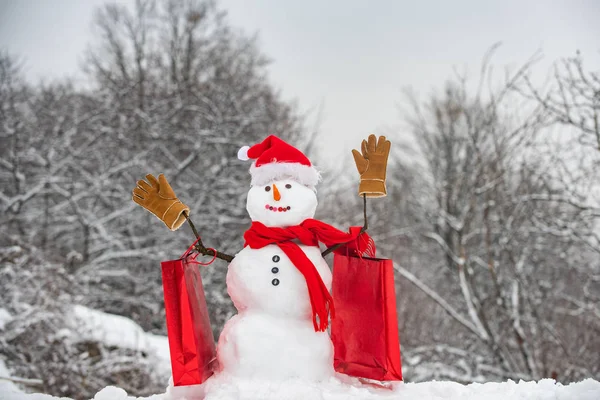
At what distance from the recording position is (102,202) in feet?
29.6

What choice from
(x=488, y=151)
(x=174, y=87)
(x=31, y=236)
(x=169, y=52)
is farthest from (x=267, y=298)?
(x=169, y=52)

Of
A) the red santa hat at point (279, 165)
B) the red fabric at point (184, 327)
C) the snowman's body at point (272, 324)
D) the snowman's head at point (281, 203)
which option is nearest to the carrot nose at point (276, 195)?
the snowman's head at point (281, 203)

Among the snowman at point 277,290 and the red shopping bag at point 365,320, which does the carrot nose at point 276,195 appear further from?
the red shopping bag at point 365,320

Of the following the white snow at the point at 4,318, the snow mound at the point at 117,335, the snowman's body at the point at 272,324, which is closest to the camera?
the snowman's body at the point at 272,324

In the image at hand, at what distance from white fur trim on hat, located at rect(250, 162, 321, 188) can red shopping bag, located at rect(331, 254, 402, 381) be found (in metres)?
0.46

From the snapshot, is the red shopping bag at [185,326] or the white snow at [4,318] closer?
the red shopping bag at [185,326]

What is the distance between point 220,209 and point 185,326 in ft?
21.4

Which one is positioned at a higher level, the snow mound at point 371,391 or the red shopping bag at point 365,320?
the red shopping bag at point 365,320

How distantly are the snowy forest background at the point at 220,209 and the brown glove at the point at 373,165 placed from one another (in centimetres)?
217

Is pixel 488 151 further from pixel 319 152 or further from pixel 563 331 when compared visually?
pixel 319 152

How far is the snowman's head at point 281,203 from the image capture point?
2.53 m

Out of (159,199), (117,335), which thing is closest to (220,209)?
(117,335)

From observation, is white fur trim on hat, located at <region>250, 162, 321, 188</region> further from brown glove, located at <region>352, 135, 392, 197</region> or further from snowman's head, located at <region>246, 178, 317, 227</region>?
brown glove, located at <region>352, 135, 392, 197</region>

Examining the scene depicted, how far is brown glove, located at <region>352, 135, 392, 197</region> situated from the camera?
2.54 m
